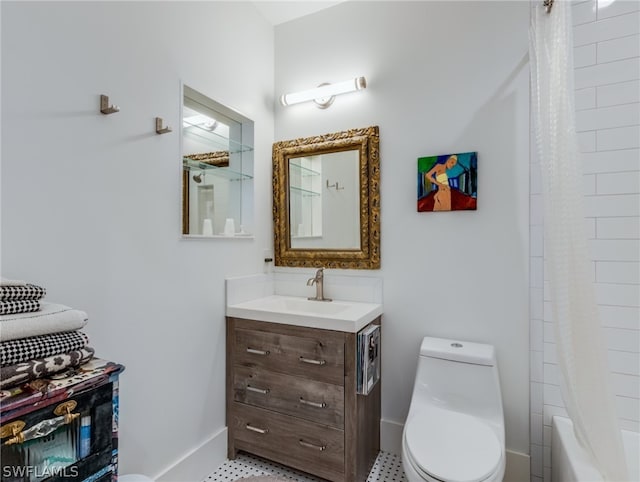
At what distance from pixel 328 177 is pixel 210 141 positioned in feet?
2.55

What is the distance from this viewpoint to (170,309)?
1627mm

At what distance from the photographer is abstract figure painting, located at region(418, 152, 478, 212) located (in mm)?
1849

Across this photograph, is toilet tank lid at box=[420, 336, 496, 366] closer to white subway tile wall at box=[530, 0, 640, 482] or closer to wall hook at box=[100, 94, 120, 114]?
white subway tile wall at box=[530, 0, 640, 482]

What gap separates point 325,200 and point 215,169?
0.73 m

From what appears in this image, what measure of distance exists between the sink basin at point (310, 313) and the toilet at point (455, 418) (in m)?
0.39

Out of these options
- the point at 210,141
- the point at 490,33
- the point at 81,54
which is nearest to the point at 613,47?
the point at 490,33

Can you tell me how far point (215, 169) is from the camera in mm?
1984

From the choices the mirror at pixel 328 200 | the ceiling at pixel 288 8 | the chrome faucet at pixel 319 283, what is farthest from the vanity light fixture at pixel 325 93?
the chrome faucet at pixel 319 283

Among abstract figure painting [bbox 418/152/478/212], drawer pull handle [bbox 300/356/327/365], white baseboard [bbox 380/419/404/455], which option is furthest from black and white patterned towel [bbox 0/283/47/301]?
white baseboard [bbox 380/419/404/455]

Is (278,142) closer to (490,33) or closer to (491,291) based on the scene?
(490,33)

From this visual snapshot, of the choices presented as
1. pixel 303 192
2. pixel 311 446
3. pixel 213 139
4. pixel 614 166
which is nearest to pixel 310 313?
pixel 311 446

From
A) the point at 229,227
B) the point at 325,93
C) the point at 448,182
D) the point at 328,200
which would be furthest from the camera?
the point at 328,200

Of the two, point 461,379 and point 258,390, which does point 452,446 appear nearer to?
point 461,379

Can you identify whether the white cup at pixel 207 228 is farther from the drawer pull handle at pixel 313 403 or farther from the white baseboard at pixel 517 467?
the white baseboard at pixel 517 467
